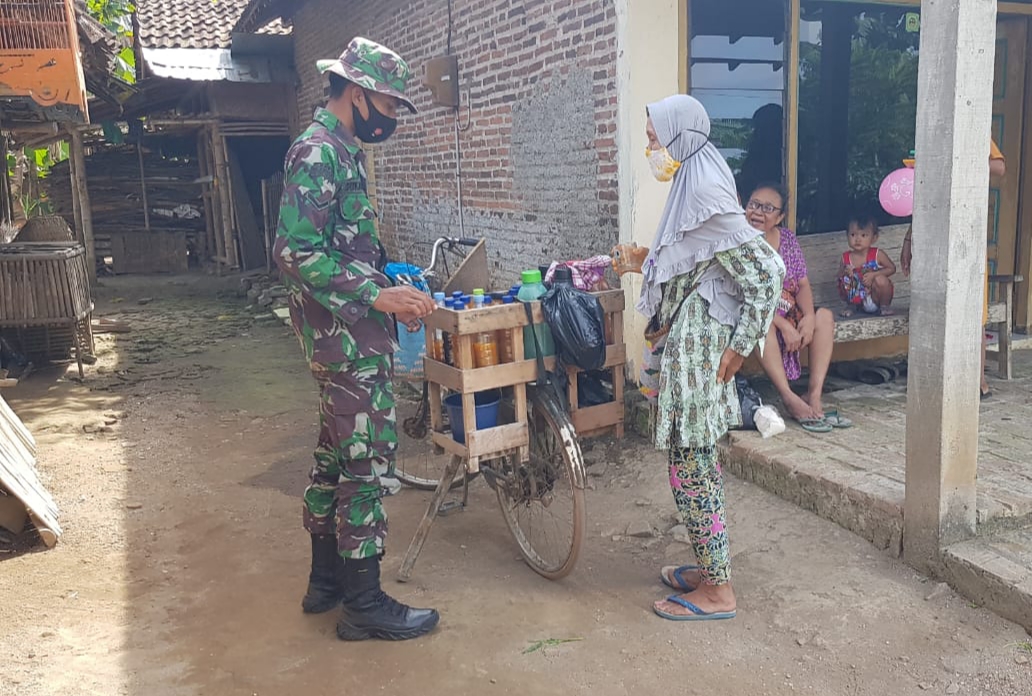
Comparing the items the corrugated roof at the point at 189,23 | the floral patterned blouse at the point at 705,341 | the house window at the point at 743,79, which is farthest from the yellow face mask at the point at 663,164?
the corrugated roof at the point at 189,23

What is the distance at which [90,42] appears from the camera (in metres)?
8.40

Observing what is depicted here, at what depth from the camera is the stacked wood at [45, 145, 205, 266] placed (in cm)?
1652

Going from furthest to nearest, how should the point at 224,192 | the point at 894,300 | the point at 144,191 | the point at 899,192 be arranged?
1. the point at 144,191
2. the point at 224,192
3. the point at 894,300
4. the point at 899,192

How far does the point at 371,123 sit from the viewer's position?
311 cm

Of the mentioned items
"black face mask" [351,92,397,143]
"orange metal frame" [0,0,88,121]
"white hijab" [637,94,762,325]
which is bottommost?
"white hijab" [637,94,762,325]

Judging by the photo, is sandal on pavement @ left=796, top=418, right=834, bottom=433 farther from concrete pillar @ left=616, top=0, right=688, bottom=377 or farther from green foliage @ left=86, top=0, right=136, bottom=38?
green foliage @ left=86, top=0, right=136, bottom=38

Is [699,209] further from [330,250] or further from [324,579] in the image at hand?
[324,579]

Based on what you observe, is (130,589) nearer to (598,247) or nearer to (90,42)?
(598,247)

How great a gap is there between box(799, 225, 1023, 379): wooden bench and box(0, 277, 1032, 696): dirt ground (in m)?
1.39

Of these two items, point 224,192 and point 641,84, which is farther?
point 224,192

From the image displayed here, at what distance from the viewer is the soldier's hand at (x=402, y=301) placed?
2959mm

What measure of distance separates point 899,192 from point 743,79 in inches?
48.9

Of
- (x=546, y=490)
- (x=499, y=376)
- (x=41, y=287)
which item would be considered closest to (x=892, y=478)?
(x=546, y=490)

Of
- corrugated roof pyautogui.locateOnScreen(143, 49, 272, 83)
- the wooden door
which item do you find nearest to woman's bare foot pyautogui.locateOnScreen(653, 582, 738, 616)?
the wooden door
